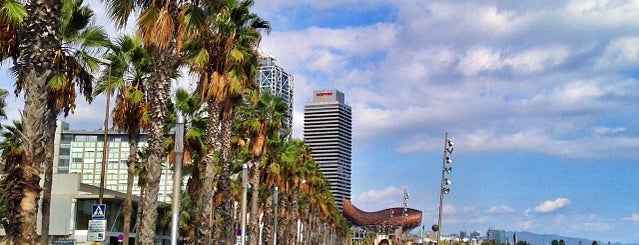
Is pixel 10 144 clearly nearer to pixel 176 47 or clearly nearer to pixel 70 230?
pixel 70 230

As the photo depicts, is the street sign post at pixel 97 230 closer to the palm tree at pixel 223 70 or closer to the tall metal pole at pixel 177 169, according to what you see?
the tall metal pole at pixel 177 169

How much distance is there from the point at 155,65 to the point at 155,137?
6.70 feet

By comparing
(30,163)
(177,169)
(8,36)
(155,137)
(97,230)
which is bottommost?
(97,230)

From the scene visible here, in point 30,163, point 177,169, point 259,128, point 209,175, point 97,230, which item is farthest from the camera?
point 259,128

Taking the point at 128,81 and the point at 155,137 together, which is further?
the point at 128,81

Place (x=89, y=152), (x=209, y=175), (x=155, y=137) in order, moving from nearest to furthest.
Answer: (x=155, y=137), (x=209, y=175), (x=89, y=152)

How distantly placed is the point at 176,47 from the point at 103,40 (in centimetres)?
436

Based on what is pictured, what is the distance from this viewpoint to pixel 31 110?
557 inches

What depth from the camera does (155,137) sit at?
19125 mm

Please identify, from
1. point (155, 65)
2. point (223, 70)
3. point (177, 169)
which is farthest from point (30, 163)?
point (223, 70)

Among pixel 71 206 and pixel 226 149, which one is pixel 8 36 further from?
pixel 71 206

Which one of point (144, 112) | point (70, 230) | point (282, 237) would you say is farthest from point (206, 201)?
point (282, 237)

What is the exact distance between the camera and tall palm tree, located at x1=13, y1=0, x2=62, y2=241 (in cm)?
1416

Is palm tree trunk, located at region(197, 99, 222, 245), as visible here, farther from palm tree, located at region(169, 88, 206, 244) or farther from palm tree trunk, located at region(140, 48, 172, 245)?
palm tree trunk, located at region(140, 48, 172, 245)
